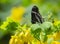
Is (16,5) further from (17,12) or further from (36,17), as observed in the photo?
(36,17)

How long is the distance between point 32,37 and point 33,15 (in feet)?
0.48

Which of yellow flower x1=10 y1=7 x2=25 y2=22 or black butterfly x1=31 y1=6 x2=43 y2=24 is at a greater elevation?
yellow flower x1=10 y1=7 x2=25 y2=22

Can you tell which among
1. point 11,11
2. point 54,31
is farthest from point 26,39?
point 11,11

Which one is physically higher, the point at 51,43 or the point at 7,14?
the point at 7,14

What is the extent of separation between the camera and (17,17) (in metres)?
4.56

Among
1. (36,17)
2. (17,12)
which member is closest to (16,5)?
(17,12)

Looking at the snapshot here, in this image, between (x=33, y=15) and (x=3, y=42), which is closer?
(x=33, y=15)

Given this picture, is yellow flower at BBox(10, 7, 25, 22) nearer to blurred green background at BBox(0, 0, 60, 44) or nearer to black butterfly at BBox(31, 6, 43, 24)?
blurred green background at BBox(0, 0, 60, 44)

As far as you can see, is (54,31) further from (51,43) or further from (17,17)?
(17,17)

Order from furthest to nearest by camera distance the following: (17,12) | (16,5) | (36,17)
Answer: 1. (16,5)
2. (17,12)
3. (36,17)

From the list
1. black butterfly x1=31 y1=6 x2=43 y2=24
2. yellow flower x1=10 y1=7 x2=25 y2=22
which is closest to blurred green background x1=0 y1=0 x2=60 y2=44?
yellow flower x1=10 y1=7 x2=25 y2=22

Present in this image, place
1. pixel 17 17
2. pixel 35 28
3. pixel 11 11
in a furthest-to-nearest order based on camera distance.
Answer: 1. pixel 11 11
2. pixel 17 17
3. pixel 35 28

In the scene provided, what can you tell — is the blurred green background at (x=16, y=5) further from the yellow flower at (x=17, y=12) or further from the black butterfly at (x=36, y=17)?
the black butterfly at (x=36, y=17)

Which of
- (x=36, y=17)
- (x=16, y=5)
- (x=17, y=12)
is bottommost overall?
(x=36, y=17)
